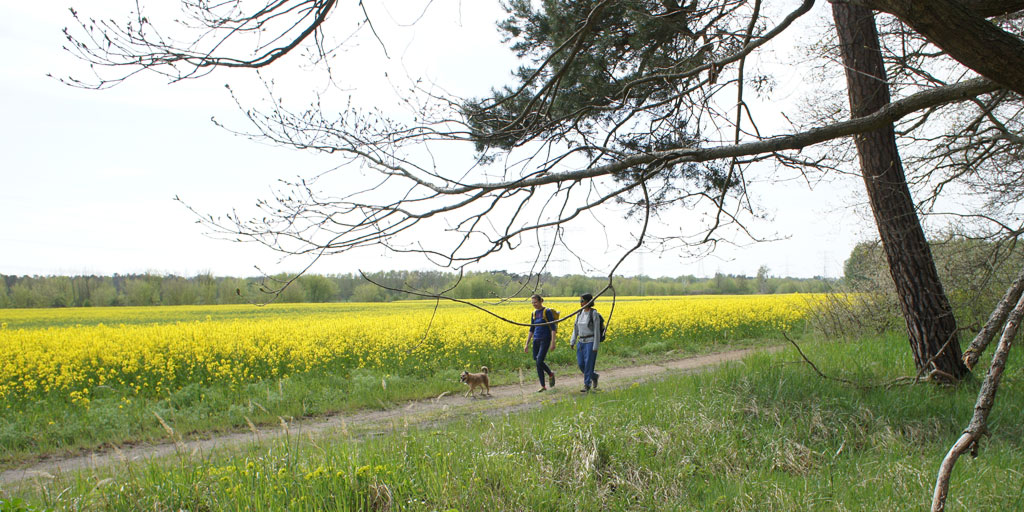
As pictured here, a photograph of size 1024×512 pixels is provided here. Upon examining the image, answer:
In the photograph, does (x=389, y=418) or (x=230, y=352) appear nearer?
(x=389, y=418)

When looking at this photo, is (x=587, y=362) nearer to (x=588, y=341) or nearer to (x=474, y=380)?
(x=588, y=341)

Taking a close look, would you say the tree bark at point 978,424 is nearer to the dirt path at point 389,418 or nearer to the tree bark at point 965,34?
the tree bark at point 965,34

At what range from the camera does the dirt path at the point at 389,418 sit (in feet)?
17.5

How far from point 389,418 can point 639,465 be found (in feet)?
13.7

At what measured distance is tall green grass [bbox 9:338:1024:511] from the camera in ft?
11.1

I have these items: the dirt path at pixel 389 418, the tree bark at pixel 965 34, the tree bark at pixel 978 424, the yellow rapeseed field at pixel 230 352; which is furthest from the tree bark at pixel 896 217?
the yellow rapeseed field at pixel 230 352

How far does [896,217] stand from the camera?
618 centimetres

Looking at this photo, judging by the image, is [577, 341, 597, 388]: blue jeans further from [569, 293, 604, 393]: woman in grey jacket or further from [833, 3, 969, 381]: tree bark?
[833, 3, 969, 381]: tree bark

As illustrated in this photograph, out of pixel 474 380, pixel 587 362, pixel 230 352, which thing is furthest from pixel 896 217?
pixel 230 352

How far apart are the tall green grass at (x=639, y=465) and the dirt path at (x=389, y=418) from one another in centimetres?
34

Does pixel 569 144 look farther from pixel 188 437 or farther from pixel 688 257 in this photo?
pixel 188 437

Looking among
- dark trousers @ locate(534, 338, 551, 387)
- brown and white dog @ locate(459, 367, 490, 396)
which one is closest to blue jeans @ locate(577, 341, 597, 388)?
dark trousers @ locate(534, 338, 551, 387)

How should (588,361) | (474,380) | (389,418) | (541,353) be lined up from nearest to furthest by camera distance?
(389,418), (588,361), (541,353), (474,380)

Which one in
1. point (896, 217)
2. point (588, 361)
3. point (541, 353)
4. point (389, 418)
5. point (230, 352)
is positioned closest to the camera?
point (896, 217)
